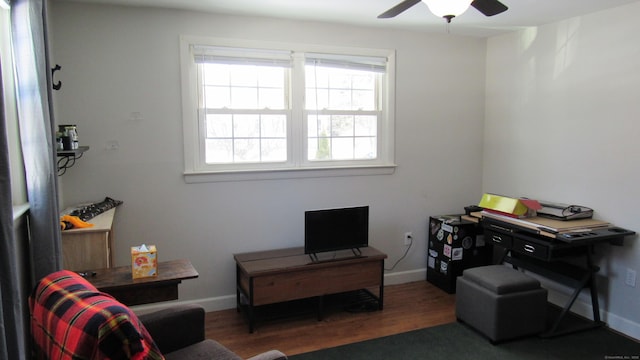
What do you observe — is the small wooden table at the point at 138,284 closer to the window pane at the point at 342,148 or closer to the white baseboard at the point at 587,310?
the window pane at the point at 342,148

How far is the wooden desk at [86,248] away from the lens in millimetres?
2322

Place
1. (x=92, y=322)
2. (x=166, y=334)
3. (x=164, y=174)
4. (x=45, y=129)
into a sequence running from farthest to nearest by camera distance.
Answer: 1. (x=164, y=174)
2. (x=166, y=334)
3. (x=45, y=129)
4. (x=92, y=322)

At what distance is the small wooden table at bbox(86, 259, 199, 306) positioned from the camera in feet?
6.81

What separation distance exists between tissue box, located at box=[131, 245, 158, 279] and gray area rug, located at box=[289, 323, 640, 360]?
1225 millimetres

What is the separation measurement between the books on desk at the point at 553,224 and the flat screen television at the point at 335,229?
116 centimetres

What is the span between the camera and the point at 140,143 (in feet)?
10.8

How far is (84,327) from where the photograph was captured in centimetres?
126

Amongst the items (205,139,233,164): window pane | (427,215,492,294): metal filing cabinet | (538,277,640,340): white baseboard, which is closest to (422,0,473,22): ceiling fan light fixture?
(205,139,233,164): window pane

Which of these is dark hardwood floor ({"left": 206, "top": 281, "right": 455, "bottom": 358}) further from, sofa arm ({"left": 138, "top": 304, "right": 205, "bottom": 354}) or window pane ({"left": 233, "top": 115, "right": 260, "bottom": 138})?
window pane ({"left": 233, "top": 115, "right": 260, "bottom": 138})

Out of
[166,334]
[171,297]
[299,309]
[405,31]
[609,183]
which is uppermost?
[405,31]

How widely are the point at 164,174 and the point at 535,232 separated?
2834mm

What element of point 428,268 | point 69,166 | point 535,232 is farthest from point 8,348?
point 428,268

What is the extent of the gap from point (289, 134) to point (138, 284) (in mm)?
1970

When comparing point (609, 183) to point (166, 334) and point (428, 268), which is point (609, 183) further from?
point (166, 334)
